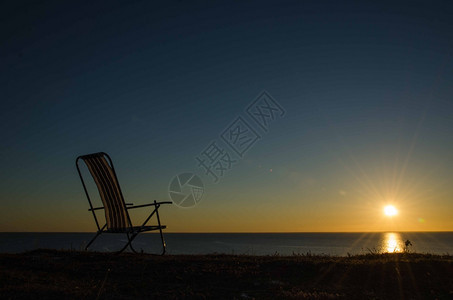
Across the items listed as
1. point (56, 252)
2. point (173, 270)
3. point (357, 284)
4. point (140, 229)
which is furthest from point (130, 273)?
point (357, 284)

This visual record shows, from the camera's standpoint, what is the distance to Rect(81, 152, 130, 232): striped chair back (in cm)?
737

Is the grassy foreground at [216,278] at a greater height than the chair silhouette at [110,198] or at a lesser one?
lesser

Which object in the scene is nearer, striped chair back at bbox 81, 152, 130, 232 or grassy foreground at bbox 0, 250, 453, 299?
grassy foreground at bbox 0, 250, 453, 299

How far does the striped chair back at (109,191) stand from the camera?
737cm

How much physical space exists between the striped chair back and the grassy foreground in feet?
2.47

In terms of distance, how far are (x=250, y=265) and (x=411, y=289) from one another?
280 cm

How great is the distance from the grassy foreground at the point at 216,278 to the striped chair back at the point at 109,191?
75 centimetres

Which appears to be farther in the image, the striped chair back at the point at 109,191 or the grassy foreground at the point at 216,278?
the striped chair back at the point at 109,191

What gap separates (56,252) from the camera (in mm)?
8172

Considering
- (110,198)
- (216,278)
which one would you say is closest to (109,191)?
(110,198)

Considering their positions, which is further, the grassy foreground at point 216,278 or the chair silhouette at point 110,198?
the chair silhouette at point 110,198

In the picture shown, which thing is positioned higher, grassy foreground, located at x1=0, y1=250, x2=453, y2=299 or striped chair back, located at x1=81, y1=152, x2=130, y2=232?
striped chair back, located at x1=81, y1=152, x2=130, y2=232

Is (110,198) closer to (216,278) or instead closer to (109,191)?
(109,191)

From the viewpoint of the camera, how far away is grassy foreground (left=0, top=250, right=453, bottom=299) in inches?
195
